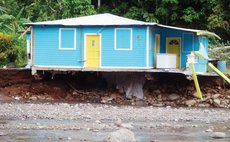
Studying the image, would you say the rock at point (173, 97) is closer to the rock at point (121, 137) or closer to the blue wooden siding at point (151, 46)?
the blue wooden siding at point (151, 46)

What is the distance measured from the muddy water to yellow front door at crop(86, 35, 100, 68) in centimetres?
678

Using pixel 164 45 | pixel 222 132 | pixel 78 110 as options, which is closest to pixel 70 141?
pixel 222 132

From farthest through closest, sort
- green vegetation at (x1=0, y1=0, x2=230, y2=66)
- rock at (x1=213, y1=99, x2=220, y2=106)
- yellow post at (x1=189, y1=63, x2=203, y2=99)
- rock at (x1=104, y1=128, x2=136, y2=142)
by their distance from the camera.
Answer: green vegetation at (x1=0, y1=0, x2=230, y2=66)
rock at (x1=213, y1=99, x2=220, y2=106)
yellow post at (x1=189, y1=63, x2=203, y2=99)
rock at (x1=104, y1=128, x2=136, y2=142)

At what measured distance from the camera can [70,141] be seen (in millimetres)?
18000

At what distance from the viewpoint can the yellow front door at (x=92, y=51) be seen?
95.9ft

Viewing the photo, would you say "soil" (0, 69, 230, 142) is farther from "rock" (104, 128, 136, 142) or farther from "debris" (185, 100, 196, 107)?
"rock" (104, 128, 136, 142)

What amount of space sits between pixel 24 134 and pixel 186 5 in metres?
27.3

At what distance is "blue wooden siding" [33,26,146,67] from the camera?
1134 inches

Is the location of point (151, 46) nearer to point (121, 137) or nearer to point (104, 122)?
point (104, 122)

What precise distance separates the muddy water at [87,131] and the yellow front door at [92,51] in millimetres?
6775

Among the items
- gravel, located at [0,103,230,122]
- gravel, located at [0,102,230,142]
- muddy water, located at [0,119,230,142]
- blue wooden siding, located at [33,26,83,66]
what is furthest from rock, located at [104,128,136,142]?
blue wooden siding, located at [33,26,83,66]

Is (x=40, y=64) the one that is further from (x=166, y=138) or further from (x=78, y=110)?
(x=166, y=138)

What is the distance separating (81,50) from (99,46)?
35.4 inches

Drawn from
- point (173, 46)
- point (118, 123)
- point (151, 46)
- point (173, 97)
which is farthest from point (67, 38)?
Result: point (118, 123)
